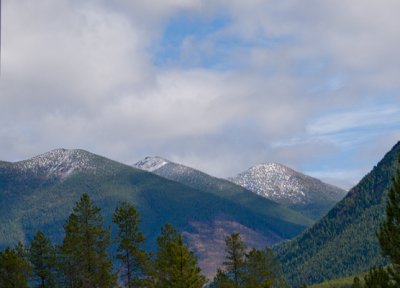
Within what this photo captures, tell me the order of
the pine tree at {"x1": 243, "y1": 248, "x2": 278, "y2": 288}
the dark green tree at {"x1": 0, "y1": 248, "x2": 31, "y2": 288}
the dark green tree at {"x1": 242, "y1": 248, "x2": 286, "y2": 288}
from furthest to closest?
1. the pine tree at {"x1": 243, "y1": 248, "x2": 278, "y2": 288}
2. the dark green tree at {"x1": 242, "y1": 248, "x2": 286, "y2": 288}
3. the dark green tree at {"x1": 0, "y1": 248, "x2": 31, "y2": 288}

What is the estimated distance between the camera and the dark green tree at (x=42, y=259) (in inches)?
3253

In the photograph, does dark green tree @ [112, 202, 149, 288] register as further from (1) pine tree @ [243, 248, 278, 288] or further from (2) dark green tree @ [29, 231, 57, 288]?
(1) pine tree @ [243, 248, 278, 288]

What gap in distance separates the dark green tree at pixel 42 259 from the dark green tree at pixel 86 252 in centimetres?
196

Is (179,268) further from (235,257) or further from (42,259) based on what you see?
(42,259)

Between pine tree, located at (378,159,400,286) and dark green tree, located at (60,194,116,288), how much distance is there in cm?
3378

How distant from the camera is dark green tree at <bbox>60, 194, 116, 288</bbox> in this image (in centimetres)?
7981

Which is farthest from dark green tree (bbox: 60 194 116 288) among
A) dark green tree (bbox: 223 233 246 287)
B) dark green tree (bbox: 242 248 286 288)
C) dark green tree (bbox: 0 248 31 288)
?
dark green tree (bbox: 242 248 286 288)

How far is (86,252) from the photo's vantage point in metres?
80.1

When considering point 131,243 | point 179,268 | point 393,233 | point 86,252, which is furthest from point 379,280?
point 86,252

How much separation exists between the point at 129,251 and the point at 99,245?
14.0 ft

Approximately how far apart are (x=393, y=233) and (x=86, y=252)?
3627 cm

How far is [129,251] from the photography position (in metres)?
83.9

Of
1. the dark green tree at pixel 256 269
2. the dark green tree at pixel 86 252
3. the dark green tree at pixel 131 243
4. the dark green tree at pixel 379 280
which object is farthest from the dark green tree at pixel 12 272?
the dark green tree at pixel 379 280

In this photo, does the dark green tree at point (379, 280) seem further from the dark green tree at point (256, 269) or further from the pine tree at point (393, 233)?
the dark green tree at point (256, 269)
